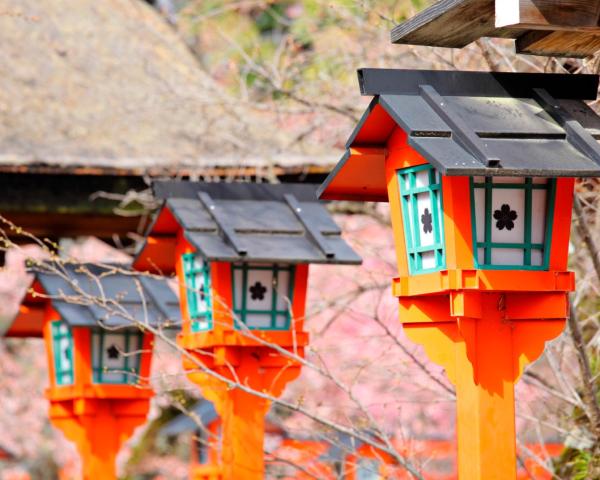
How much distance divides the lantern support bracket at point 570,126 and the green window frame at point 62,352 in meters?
4.09

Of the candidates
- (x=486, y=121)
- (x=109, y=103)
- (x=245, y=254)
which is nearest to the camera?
(x=486, y=121)

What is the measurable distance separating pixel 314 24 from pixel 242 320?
545 cm

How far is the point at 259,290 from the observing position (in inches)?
230

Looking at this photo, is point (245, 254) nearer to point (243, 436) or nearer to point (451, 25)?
point (243, 436)

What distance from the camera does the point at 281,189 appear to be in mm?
6129

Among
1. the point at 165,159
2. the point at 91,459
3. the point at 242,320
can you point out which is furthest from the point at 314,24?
the point at 242,320

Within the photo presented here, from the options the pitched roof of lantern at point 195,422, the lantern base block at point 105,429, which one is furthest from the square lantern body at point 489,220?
the pitched roof of lantern at point 195,422

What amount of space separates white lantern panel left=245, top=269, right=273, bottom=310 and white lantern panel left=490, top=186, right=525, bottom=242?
79.1 inches

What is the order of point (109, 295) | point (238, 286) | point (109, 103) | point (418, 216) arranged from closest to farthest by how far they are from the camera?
point (418, 216) < point (238, 286) < point (109, 295) < point (109, 103)

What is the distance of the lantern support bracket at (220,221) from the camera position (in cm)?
562

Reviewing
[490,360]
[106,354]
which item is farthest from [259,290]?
[490,360]

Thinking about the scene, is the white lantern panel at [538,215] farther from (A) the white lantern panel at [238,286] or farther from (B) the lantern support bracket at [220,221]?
(A) the white lantern panel at [238,286]

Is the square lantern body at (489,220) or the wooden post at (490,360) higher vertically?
the square lantern body at (489,220)

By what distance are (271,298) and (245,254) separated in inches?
14.0
